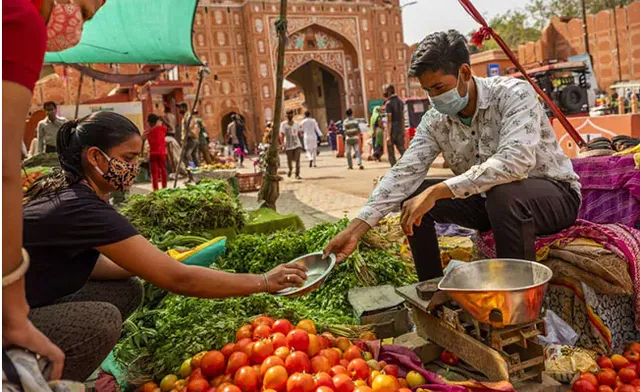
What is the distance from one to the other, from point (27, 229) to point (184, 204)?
2.58 m

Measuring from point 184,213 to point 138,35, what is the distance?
12.4 ft

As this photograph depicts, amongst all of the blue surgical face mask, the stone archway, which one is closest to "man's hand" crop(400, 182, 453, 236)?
the blue surgical face mask

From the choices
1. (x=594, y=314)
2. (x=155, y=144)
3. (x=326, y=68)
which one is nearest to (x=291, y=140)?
(x=155, y=144)

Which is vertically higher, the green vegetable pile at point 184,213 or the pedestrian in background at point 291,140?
the pedestrian in background at point 291,140

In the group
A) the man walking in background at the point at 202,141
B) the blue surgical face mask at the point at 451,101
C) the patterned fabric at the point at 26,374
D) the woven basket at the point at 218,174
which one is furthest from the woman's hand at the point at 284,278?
the man walking in background at the point at 202,141

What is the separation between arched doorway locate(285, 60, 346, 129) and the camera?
34031 mm

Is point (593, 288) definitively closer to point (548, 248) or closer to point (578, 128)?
point (548, 248)

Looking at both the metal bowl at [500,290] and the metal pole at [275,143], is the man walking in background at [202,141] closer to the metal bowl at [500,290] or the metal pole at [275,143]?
the metal pole at [275,143]

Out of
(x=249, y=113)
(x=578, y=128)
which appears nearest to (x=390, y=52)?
(x=249, y=113)

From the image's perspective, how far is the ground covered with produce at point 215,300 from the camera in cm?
220

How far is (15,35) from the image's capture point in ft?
3.88

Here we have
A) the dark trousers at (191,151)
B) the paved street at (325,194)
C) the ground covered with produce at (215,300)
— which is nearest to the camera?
the ground covered with produce at (215,300)

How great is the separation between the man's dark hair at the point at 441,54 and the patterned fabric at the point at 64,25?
1.45 m

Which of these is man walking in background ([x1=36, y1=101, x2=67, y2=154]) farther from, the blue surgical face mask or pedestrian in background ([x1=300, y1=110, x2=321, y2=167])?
the blue surgical face mask
